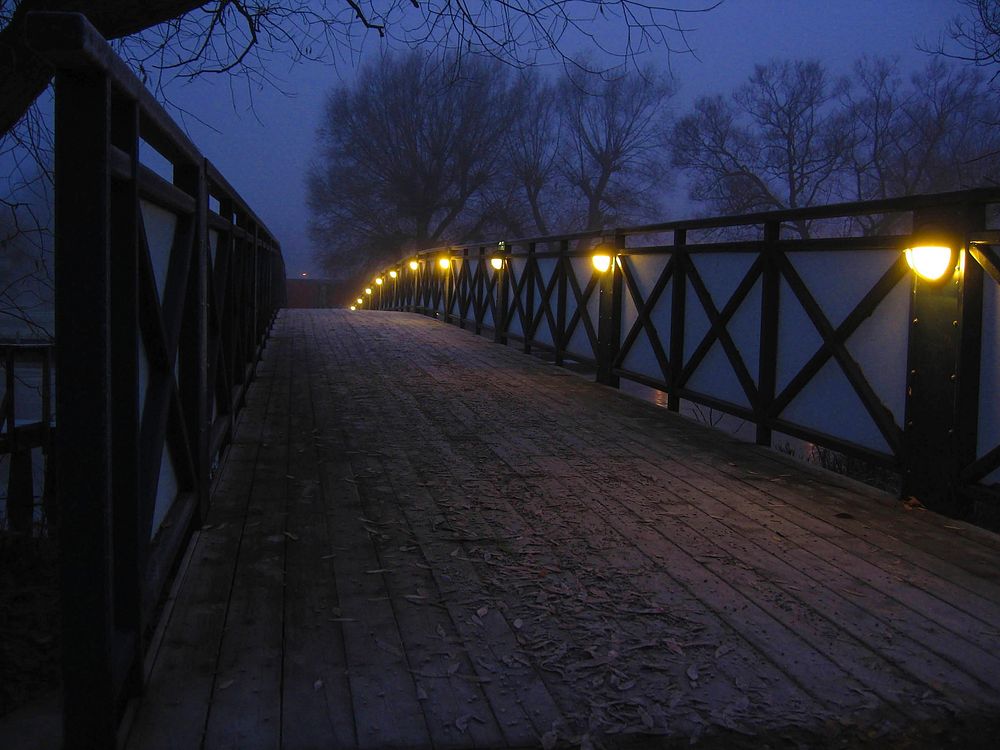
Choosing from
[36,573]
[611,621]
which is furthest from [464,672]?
[36,573]

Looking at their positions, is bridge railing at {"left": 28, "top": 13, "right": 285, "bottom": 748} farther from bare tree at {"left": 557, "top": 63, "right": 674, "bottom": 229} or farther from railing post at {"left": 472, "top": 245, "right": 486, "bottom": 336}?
bare tree at {"left": 557, "top": 63, "right": 674, "bottom": 229}

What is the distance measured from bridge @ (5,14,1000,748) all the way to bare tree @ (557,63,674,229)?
28.8 metres

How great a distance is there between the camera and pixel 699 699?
6.97ft

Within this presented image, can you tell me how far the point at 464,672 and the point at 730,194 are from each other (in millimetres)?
23258

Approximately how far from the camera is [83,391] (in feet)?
5.43

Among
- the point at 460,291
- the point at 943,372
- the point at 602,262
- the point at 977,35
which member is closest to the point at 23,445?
the point at 602,262

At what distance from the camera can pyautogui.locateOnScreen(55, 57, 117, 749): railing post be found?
1.64m

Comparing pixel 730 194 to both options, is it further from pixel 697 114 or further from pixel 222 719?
pixel 222 719

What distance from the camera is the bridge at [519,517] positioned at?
1893 mm

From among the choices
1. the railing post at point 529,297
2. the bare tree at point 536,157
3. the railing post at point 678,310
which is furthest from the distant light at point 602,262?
the bare tree at point 536,157

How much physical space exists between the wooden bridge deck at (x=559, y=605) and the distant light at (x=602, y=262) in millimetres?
2887

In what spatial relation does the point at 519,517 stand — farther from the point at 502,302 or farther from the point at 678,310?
the point at 502,302

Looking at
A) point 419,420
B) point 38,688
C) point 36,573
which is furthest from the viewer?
point 419,420

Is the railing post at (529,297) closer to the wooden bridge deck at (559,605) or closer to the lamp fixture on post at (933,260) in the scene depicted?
the wooden bridge deck at (559,605)
